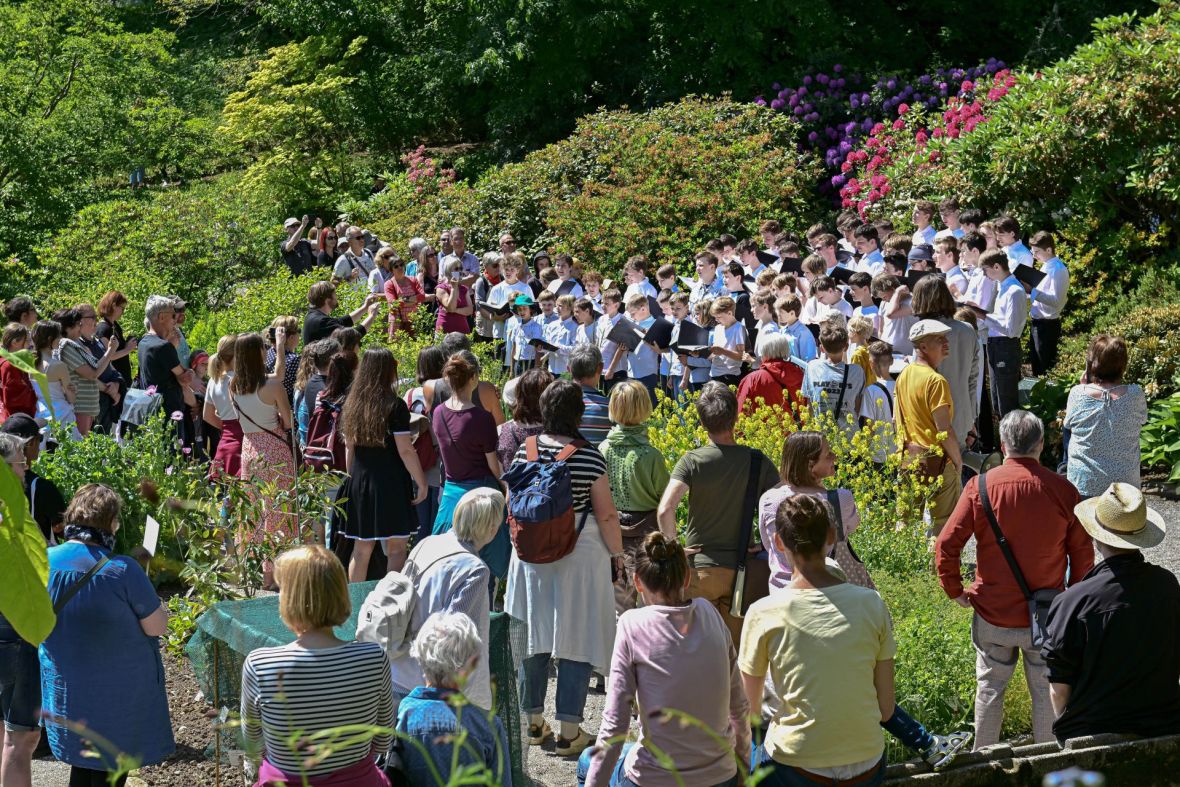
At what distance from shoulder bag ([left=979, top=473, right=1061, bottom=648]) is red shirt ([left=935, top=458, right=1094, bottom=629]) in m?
0.02

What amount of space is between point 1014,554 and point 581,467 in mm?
2054

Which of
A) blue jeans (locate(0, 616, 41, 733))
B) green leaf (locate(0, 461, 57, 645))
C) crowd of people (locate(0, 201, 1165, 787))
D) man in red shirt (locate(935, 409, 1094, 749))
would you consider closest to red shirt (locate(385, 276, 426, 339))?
crowd of people (locate(0, 201, 1165, 787))

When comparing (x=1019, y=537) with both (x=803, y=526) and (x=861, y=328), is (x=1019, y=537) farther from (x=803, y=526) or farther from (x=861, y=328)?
(x=861, y=328)

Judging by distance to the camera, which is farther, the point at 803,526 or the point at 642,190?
the point at 642,190

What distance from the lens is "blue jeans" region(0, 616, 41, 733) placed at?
5570mm

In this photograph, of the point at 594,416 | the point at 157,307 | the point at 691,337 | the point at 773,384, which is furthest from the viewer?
the point at 691,337

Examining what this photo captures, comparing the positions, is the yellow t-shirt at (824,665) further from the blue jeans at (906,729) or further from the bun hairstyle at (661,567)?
the blue jeans at (906,729)

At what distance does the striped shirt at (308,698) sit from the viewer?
408 cm

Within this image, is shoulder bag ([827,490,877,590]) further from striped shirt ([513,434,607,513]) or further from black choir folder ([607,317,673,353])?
black choir folder ([607,317,673,353])

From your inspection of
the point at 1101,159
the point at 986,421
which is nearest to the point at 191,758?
the point at 986,421

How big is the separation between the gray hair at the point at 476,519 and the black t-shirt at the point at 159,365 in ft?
18.4

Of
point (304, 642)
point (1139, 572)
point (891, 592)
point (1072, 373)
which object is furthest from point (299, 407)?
point (1072, 373)

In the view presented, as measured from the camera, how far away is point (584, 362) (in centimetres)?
742

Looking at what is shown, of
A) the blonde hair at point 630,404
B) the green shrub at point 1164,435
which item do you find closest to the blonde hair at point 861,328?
the green shrub at point 1164,435
